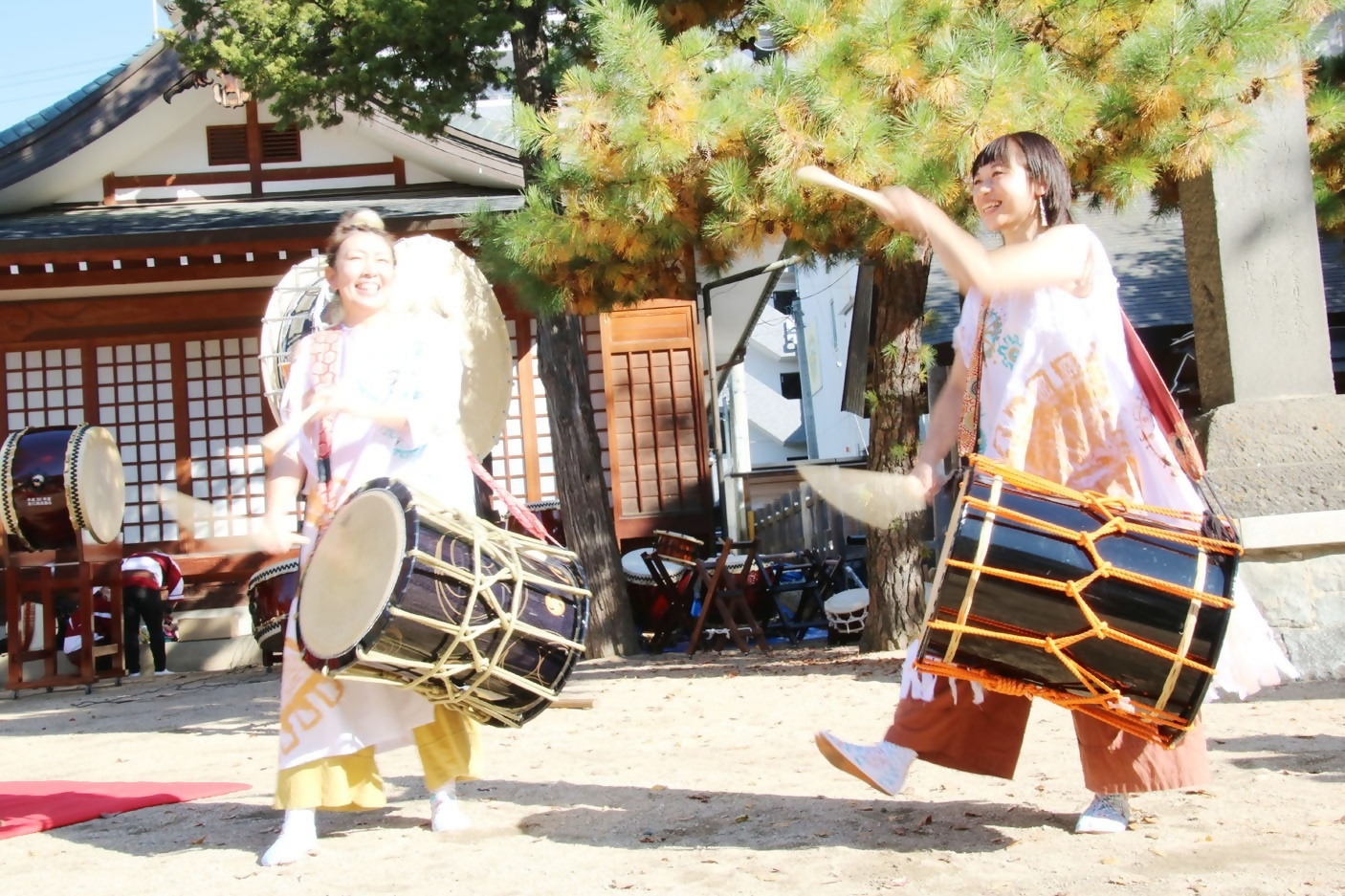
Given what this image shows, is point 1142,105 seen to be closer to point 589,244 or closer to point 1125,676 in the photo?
point 589,244

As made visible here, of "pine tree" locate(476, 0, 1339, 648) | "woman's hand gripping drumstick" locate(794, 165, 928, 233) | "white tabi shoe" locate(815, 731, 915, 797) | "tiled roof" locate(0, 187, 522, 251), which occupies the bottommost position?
"white tabi shoe" locate(815, 731, 915, 797)

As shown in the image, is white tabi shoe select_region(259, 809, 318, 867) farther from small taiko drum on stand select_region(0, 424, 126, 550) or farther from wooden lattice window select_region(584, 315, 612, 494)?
wooden lattice window select_region(584, 315, 612, 494)

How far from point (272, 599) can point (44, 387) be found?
3.78 metres

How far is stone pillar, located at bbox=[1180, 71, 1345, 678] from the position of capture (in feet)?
15.8

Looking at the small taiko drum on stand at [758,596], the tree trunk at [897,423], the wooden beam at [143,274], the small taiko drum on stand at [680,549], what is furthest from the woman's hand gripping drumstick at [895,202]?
the wooden beam at [143,274]

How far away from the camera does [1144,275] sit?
10727 mm

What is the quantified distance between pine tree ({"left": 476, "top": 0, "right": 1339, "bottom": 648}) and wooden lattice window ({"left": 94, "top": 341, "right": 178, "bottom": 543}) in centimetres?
548

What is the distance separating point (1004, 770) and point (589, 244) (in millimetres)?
3467

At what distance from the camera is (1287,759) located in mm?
3338

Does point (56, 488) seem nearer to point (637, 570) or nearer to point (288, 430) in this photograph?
point (637, 570)

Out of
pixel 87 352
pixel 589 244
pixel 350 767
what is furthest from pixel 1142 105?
pixel 87 352

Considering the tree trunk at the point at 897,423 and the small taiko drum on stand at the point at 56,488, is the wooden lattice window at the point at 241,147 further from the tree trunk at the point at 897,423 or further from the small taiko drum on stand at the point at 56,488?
the tree trunk at the point at 897,423

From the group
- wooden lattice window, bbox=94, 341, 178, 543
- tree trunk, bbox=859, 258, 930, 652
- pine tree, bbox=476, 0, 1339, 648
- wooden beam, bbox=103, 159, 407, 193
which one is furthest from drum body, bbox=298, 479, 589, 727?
wooden beam, bbox=103, 159, 407, 193

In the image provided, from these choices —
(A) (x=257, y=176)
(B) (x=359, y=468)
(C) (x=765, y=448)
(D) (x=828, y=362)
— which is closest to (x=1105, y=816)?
(B) (x=359, y=468)
